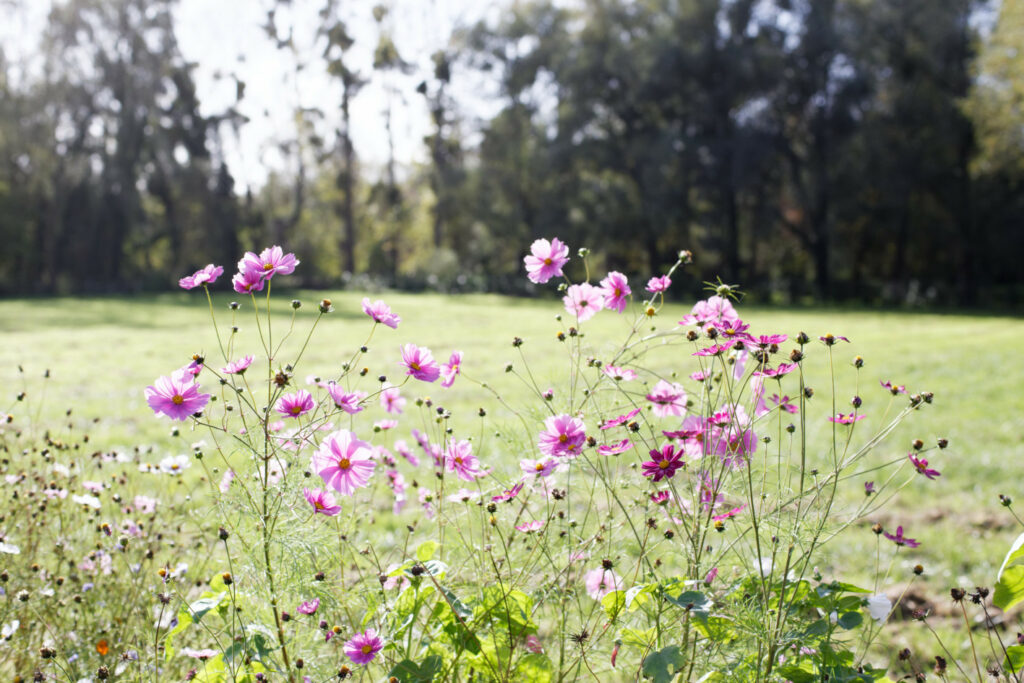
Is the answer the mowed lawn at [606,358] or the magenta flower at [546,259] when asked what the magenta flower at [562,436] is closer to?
the mowed lawn at [606,358]

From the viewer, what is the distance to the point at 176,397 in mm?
1213

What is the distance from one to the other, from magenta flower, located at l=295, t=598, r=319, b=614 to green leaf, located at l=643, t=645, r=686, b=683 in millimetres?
661

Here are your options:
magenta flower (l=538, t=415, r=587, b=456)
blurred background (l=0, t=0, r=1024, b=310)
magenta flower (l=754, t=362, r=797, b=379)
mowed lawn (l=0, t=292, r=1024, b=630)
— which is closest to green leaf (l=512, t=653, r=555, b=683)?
magenta flower (l=538, t=415, r=587, b=456)

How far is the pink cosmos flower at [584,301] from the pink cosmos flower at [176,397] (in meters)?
0.70

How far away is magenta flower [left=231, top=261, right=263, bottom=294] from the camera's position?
1.30 m

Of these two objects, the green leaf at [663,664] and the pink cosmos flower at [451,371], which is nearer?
the green leaf at [663,664]

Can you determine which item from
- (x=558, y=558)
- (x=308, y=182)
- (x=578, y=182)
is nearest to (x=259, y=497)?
(x=558, y=558)

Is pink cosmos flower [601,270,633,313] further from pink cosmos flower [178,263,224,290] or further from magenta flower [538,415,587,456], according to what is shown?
pink cosmos flower [178,263,224,290]

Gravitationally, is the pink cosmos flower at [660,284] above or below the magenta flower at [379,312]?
above

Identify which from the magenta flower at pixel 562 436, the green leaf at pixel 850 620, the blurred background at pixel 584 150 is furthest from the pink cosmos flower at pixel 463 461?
the blurred background at pixel 584 150

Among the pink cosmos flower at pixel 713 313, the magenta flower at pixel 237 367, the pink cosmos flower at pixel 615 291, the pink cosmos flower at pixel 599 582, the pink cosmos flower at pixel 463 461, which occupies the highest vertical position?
the pink cosmos flower at pixel 615 291

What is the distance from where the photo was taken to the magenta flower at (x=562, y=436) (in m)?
1.21

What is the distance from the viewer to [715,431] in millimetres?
1434

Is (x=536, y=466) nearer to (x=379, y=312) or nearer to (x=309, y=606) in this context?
(x=379, y=312)
